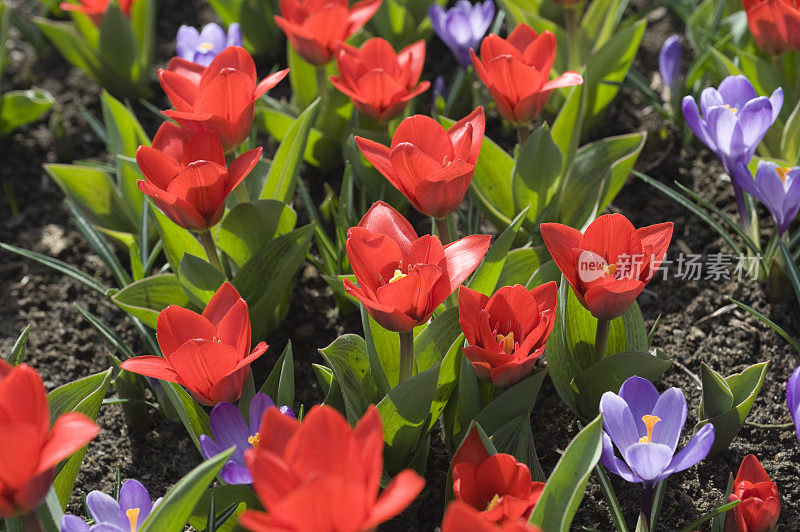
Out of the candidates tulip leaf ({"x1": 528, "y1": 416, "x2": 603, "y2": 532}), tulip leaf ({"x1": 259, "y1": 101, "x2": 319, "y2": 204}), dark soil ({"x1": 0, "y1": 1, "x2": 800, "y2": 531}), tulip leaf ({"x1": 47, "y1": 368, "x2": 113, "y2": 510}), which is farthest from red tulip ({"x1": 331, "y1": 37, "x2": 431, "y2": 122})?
tulip leaf ({"x1": 528, "y1": 416, "x2": 603, "y2": 532})

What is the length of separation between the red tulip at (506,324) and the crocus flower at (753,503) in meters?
0.36

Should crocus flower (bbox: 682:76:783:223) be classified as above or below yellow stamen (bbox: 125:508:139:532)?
above

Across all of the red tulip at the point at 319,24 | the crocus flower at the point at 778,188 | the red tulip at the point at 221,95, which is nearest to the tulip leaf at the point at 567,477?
the crocus flower at the point at 778,188

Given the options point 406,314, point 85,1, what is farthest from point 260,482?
point 85,1

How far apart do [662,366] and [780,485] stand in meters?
0.37

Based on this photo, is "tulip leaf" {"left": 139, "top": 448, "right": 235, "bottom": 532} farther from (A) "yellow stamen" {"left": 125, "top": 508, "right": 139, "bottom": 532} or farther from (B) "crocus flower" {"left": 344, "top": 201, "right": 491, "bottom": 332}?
(B) "crocus flower" {"left": 344, "top": 201, "right": 491, "bottom": 332}

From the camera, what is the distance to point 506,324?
1.24 meters

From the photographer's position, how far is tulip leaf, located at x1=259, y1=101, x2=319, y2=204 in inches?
66.4

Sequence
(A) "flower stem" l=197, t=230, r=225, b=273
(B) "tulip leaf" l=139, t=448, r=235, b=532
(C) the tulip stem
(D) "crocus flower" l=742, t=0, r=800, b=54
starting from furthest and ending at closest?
(D) "crocus flower" l=742, t=0, r=800, b=54 → (A) "flower stem" l=197, t=230, r=225, b=273 → (C) the tulip stem → (B) "tulip leaf" l=139, t=448, r=235, b=532

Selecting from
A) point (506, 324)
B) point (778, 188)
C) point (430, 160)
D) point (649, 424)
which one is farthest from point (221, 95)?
point (778, 188)

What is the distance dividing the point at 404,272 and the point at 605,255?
0.30 metres

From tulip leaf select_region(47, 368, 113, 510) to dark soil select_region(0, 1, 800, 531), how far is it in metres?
0.27

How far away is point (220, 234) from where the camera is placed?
1.66 m

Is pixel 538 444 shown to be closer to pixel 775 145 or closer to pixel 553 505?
pixel 553 505
